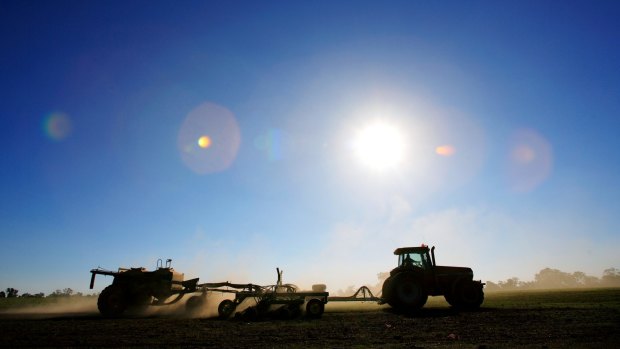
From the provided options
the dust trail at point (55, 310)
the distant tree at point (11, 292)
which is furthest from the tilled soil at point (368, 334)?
the distant tree at point (11, 292)

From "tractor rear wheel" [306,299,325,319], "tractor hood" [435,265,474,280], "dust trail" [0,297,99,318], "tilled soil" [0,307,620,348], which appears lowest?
"dust trail" [0,297,99,318]

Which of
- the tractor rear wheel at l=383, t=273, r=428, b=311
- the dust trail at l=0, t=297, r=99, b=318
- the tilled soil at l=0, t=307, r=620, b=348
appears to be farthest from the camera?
→ the dust trail at l=0, t=297, r=99, b=318

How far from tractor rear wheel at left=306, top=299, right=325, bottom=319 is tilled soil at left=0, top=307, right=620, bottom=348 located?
188 cm

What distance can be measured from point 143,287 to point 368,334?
1358 cm

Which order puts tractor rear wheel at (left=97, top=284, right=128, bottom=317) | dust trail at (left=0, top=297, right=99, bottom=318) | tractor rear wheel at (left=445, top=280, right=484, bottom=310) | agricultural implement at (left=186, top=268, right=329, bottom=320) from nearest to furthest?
agricultural implement at (left=186, top=268, right=329, bottom=320), tractor rear wheel at (left=445, top=280, right=484, bottom=310), tractor rear wheel at (left=97, top=284, right=128, bottom=317), dust trail at (left=0, top=297, right=99, bottom=318)

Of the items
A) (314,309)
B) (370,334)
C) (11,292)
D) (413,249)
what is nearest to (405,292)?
(413,249)

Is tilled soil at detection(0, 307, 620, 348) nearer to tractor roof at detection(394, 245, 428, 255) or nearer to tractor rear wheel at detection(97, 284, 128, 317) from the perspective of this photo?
tractor roof at detection(394, 245, 428, 255)

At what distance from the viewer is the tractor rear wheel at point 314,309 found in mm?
13434

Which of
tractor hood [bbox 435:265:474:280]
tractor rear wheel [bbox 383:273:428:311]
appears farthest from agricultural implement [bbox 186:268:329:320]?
tractor hood [bbox 435:265:474:280]

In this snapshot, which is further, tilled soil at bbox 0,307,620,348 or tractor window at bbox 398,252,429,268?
tractor window at bbox 398,252,429,268

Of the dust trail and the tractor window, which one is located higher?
the tractor window

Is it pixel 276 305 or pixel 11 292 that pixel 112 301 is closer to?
pixel 276 305

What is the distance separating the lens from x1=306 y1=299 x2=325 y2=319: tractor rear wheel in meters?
13.4

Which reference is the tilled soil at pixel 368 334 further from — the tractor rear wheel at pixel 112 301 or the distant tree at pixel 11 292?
the distant tree at pixel 11 292
